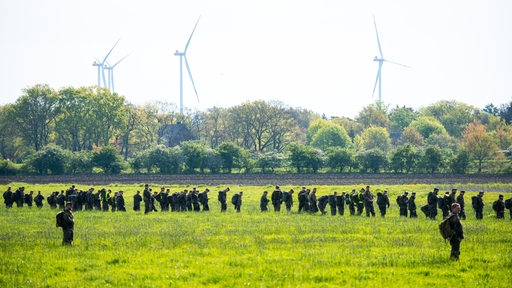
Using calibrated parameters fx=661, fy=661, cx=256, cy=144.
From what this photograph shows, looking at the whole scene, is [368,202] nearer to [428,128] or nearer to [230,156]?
[230,156]

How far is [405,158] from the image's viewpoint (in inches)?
3418

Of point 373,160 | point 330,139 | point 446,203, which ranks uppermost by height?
point 330,139

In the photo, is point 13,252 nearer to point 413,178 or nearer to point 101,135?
point 413,178

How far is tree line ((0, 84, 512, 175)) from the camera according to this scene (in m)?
90.0

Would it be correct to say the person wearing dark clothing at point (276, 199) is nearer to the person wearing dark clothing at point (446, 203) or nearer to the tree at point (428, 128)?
the person wearing dark clothing at point (446, 203)

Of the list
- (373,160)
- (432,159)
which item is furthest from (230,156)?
(432,159)

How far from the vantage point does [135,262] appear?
19391mm

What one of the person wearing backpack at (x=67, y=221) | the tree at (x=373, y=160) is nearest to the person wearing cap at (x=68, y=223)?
the person wearing backpack at (x=67, y=221)

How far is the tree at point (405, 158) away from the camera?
86625 mm

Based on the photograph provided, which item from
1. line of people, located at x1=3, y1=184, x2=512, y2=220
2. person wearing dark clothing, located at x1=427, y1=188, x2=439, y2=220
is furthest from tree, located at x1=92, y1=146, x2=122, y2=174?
person wearing dark clothing, located at x1=427, y1=188, x2=439, y2=220

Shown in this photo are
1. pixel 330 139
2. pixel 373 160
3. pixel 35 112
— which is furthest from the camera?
pixel 330 139

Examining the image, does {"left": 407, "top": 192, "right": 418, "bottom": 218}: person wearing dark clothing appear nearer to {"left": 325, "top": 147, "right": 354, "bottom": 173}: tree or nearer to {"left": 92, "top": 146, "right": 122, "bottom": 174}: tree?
{"left": 325, "top": 147, "right": 354, "bottom": 173}: tree

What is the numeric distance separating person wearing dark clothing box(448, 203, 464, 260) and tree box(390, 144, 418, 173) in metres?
69.0

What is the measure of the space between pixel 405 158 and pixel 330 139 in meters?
33.7
